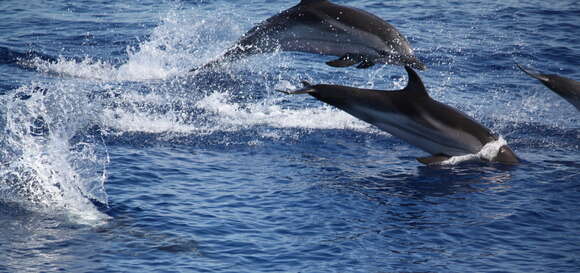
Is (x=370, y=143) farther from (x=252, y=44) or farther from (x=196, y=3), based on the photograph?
(x=196, y=3)

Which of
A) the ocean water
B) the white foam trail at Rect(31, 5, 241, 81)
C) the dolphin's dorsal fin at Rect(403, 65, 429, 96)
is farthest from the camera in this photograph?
the white foam trail at Rect(31, 5, 241, 81)

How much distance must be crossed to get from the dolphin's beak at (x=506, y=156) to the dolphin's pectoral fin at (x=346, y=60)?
8.19 ft

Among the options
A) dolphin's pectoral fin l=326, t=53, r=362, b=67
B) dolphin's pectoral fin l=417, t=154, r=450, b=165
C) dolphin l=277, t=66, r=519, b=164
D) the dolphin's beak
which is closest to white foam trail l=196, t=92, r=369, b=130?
dolphin's pectoral fin l=326, t=53, r=362, b=67

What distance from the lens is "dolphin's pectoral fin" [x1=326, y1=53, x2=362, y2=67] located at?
11406 millimetres

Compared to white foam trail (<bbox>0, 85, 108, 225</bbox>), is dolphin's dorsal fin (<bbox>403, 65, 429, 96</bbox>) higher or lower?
higher

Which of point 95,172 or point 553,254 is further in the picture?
point 95,172

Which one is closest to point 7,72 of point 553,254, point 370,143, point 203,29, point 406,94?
point 203,29

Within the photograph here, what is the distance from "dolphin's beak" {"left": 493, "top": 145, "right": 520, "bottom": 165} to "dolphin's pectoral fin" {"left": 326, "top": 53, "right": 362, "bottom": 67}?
2496 millimetres

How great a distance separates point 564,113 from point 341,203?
712 centimetres

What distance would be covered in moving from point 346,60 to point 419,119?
1384 mm

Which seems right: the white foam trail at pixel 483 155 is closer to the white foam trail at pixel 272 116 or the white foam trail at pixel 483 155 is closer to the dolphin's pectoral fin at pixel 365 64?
the dolphin's pectoral fin at pixel 365 64

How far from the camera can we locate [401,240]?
28.6 feet

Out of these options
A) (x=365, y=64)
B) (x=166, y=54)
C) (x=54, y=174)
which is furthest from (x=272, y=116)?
(x=166, y=54)

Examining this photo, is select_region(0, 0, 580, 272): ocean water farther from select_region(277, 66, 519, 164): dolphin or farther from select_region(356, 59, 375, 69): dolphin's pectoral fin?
select_region(356, 59, 375, 69): dolphin's pectoral fin
